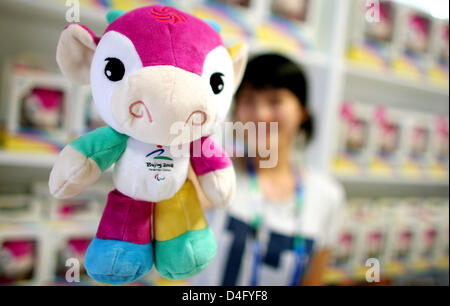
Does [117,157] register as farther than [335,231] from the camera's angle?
No

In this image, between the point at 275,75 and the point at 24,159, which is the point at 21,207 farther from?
the point at 275,75

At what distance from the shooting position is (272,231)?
0.80 meters

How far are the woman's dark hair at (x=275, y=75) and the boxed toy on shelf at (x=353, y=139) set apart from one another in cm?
44

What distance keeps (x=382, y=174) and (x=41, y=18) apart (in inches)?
46.6

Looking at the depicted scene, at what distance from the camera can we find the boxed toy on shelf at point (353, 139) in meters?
1.13

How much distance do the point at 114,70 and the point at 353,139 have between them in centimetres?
110

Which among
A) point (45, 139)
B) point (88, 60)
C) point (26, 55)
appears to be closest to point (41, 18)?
point (26, 55)

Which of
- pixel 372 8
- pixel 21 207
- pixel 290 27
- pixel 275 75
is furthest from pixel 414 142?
pixel 21 207

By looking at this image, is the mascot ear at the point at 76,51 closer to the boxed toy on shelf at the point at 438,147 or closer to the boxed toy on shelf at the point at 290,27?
the boxed toy on shelf at the point at 290,27

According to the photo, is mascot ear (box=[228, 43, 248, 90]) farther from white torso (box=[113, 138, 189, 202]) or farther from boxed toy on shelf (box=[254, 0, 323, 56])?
boxed toy on shelf (box=[254, 0, 323, 56])

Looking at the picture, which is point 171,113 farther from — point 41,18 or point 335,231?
point 335,231

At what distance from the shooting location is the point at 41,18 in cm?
68

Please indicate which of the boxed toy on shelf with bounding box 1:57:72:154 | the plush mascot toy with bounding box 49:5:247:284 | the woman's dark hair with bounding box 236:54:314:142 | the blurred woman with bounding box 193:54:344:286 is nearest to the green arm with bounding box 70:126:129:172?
the plush mascot toy with bounding box 49:5:247:284
